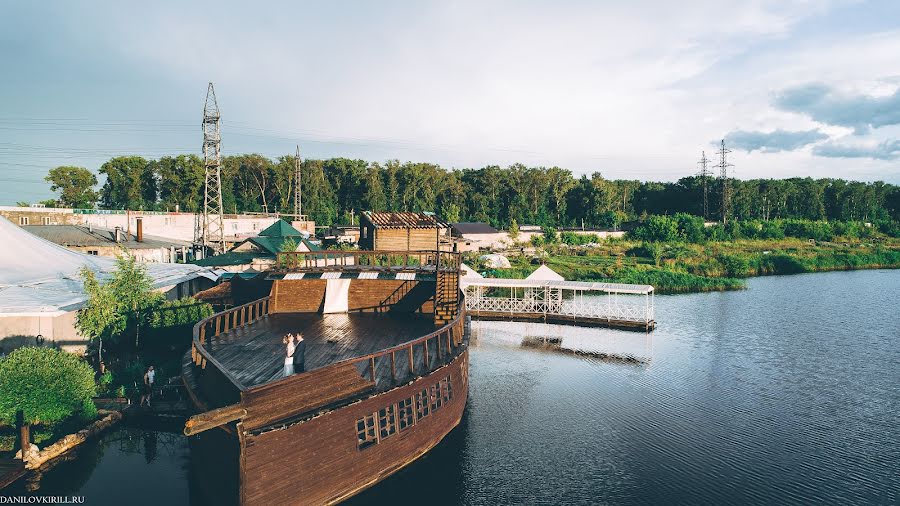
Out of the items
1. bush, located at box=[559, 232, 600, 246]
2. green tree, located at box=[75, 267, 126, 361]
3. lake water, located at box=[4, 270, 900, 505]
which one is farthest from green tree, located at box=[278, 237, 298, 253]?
bush, located at box=[559, 232, 600, 246]

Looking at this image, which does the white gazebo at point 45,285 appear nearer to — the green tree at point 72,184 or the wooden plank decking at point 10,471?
the wooden plank decking at point 10,471

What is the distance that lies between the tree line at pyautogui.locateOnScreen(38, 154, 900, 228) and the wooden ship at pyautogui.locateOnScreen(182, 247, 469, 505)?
3065 inches

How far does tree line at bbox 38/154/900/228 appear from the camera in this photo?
104m

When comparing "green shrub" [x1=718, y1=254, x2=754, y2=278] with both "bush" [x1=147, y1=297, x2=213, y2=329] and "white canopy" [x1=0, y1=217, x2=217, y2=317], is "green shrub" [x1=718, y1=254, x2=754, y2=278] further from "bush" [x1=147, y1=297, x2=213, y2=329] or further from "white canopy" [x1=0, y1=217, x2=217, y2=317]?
"bush" [x1=147, y1=297, x2=213, y2=329]

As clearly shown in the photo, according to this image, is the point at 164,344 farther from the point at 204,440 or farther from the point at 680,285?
the point at 680,285

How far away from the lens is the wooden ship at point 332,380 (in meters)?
11.9

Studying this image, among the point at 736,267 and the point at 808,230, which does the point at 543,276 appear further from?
the point at 808,230

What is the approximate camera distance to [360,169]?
385 feet

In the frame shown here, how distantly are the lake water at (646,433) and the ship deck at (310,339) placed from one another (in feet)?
12.3

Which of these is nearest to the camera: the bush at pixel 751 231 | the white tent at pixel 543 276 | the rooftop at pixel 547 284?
the rooftop at pixel 547 284

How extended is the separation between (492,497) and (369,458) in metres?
4.28

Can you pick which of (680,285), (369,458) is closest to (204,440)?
(369,458)

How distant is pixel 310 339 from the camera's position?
2056 cm

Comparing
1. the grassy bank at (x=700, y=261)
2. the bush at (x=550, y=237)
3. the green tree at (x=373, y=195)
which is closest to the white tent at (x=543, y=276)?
the grassy bank at (x=700, y=261)
